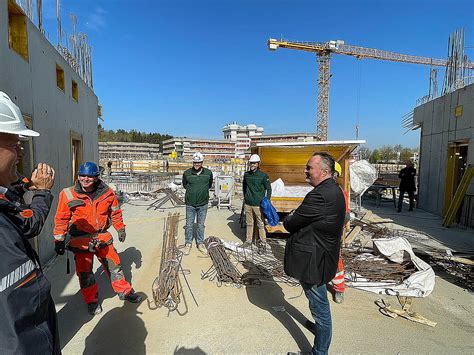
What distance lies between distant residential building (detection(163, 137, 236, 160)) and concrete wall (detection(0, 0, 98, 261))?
86616 millimetres

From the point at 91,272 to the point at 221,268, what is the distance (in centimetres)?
197

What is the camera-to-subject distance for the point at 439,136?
32.9 ft

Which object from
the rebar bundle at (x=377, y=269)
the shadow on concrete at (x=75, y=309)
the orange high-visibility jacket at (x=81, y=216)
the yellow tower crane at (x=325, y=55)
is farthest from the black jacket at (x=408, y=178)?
the yellow tower crane at (x=325, y=55)

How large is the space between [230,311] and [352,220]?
17.2 feet

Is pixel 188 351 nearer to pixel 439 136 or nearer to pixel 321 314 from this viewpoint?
pixel 321 314

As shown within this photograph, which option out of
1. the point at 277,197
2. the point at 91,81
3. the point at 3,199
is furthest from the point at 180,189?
the point at 3,199

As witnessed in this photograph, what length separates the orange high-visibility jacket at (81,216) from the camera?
3.07 metres

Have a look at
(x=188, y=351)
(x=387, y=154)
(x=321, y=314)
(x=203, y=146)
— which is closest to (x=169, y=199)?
(x=188, y=351)

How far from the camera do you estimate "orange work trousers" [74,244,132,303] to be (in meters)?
3.22

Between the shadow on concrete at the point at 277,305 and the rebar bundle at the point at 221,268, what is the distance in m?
0.17

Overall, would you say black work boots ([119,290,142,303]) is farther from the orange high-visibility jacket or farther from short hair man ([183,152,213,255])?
short hair man ([183,152,213,255])

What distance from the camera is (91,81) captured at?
10.1 meters

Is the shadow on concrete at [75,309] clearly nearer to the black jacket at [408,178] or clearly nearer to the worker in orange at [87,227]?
the worker in orange at [87,227]

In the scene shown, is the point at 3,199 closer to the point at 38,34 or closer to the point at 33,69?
the point at 33,69
